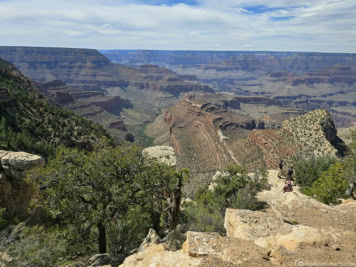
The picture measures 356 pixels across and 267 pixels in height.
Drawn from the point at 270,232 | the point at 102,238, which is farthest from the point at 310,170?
the point at 102,238

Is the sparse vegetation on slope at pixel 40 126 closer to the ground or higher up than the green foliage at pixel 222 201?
higher up

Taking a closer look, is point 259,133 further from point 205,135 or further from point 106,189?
point 106,189

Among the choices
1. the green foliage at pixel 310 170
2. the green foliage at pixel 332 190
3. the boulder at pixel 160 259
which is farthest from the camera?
the green foliage at pixel 310 170

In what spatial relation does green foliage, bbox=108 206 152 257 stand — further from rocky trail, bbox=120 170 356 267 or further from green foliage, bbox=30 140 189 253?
rocky trail, bbox=120 170 356 267

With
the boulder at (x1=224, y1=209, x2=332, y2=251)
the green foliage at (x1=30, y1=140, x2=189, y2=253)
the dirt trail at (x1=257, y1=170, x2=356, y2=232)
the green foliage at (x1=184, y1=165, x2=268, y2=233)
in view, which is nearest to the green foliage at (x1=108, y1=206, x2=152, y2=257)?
the green foliage at (x1=30, y1=140, x2=189, y2=253)

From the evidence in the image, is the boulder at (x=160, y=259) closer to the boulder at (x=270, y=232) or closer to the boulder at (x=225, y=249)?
the boulder at (x=225, y=249)

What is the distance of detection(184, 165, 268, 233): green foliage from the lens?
20.5 meters

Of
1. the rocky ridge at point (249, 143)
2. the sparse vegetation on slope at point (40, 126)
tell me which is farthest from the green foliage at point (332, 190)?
the rocky ridge at point (249, 143)

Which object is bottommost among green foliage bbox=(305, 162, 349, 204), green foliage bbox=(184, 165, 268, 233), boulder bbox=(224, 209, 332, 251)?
green foliage bbox=(184, 165, 268, 233)

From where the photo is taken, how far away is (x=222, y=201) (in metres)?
27.7

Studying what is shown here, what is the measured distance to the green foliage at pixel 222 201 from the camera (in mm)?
20484

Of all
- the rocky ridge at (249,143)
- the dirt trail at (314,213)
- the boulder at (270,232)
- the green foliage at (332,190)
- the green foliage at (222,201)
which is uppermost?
the boulder at (270,232)

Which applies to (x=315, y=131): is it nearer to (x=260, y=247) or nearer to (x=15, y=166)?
(x=260, y=247)

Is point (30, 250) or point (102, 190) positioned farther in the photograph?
point (102, 190)
